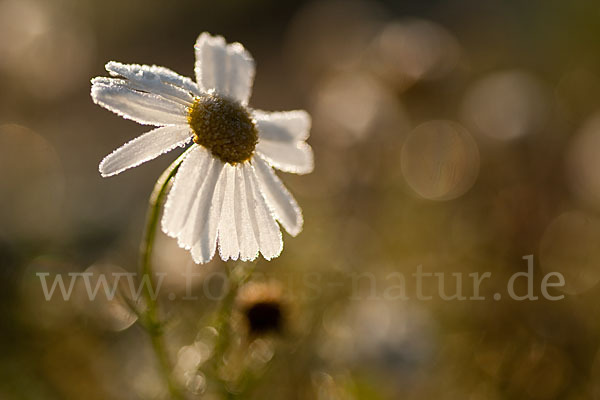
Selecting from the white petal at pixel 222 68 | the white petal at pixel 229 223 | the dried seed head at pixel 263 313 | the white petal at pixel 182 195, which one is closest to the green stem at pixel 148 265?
the white petal at pixel 182 195

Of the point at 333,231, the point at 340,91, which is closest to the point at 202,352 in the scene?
the point at 333,231

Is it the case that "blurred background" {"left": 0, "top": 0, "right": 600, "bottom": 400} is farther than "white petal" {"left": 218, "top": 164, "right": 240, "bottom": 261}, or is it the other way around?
"blurred background" {"left": 0, "top": 0, "right": 600, "bottom": 400}

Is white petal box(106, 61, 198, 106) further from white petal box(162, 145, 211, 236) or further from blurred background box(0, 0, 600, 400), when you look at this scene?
blurred background box(0, 0, 600, 400)

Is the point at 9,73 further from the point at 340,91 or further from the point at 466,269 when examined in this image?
the point at 466,269

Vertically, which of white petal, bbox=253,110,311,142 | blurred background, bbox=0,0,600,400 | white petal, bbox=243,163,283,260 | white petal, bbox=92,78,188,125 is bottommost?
blurred background, bbox=0,0,600,400

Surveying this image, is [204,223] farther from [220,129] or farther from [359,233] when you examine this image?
[359,233]

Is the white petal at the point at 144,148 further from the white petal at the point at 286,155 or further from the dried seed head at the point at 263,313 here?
the dried seed head at the point at 263,313

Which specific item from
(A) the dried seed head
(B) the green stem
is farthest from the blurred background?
(B) the green stem
